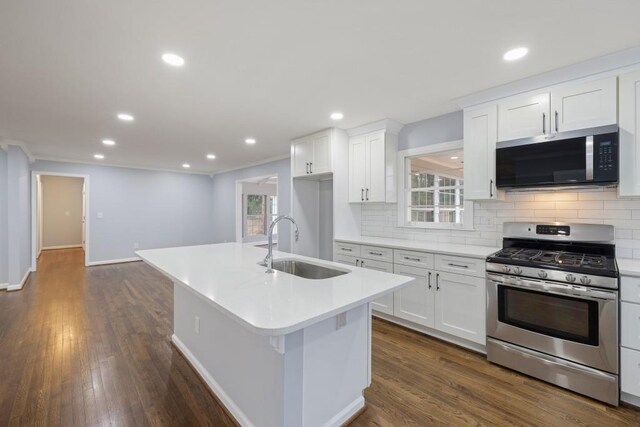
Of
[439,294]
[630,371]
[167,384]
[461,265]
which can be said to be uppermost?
[461,265]

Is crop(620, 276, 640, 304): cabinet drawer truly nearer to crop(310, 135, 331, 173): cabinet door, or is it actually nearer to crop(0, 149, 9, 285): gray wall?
crop(310, 135, 331, 173): cabinet door

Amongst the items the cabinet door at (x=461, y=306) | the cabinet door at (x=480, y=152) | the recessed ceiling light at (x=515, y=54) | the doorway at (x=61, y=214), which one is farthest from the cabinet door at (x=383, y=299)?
the doorway at (x=61, y=214)

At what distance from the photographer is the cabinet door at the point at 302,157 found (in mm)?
4141

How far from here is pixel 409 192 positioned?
370 cm

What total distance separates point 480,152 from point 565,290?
1.36 metres

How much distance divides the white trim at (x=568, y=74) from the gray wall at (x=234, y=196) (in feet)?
12.5

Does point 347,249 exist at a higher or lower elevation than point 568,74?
lower

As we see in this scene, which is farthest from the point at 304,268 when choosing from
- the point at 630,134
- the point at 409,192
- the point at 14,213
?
the point at 14,213

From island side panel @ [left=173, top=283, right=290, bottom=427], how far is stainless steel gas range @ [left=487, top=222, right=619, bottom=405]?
1851mm

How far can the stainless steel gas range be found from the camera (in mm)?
1905

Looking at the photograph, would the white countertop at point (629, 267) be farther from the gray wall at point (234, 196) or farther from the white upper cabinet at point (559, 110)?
the gray wall at point (234, 196)

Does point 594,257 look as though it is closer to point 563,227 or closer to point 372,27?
point 563,227

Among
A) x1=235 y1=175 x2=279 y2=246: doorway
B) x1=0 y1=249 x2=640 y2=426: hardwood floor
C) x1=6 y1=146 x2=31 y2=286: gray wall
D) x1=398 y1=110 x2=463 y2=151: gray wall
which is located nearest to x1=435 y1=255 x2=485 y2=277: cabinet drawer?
x1=0 y1=249 x2=640 y2=426: hardwood floor

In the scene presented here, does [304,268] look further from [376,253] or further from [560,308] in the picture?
[560,308]
